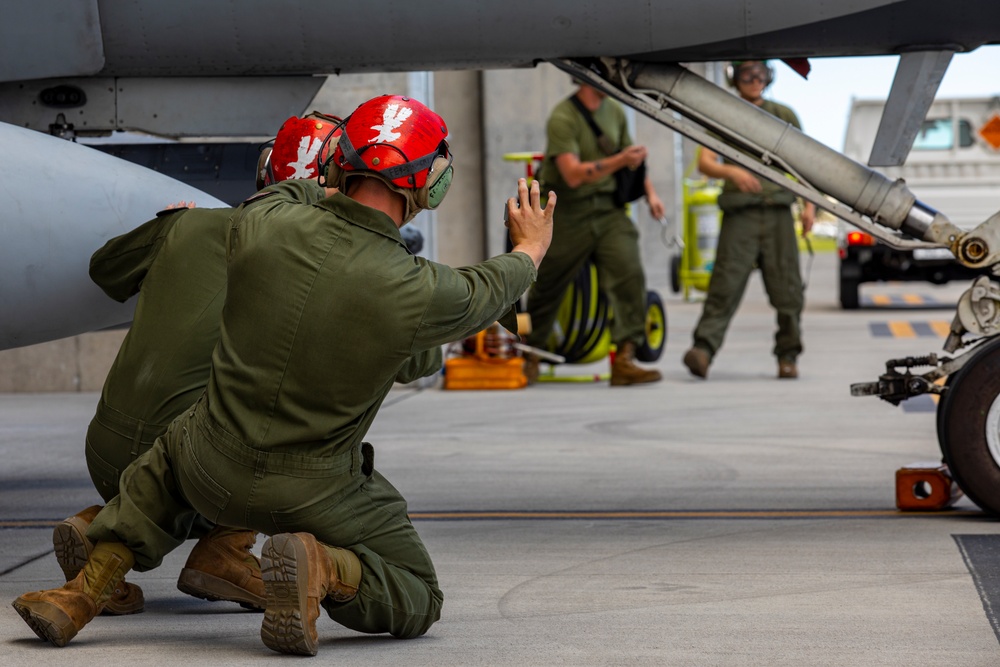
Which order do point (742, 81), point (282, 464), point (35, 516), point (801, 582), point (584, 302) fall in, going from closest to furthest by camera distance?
point (282, 464) → point (801, 582) → point (35, 516) → point (742, 81) → point (584, 302)

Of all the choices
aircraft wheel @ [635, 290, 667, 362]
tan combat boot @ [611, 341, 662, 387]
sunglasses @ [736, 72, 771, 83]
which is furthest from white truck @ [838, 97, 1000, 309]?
sunglasses @ [736, 72, 771, 83]

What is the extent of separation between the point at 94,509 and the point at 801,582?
Result: 6.35ft

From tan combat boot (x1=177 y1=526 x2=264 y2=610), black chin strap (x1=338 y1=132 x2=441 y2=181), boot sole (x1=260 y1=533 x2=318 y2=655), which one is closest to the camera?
boot sole (x1=260 y1=533 x2=318 y2=655)

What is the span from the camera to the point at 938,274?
15.7 m

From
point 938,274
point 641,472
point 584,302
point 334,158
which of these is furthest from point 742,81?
point 938,274

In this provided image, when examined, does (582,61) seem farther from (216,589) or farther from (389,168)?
(216,589)

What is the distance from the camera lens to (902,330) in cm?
1326

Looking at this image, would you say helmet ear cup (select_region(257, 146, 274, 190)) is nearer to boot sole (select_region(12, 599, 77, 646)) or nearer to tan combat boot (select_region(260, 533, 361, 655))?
tan combat boot (select_region(260, 533, 361, 655))

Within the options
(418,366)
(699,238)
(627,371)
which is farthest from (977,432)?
(699,238)

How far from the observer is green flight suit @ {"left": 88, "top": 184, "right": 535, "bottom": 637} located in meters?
3.21

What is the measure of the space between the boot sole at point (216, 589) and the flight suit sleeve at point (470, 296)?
2.93 feet

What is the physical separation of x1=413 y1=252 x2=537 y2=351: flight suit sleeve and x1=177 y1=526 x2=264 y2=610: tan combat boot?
84 centimetres

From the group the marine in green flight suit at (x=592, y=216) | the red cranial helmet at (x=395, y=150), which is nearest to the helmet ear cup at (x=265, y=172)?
the red cranial helmet at (x=395, y=150)

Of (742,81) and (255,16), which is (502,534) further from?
(742,81)
